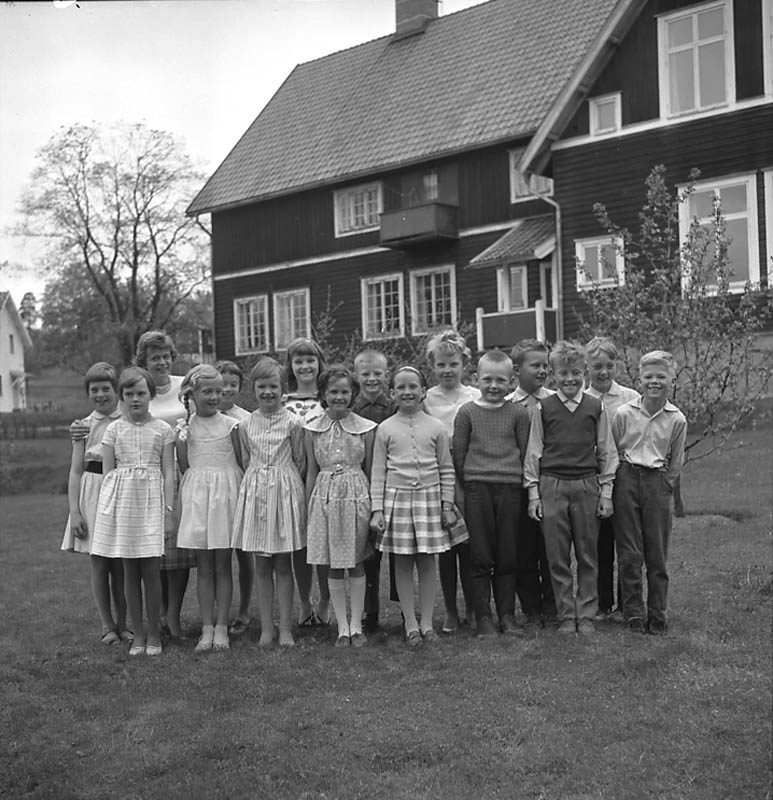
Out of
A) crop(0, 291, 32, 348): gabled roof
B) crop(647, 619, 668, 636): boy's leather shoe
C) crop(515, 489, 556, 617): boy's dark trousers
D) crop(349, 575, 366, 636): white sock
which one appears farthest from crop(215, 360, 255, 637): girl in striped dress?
crop(0, 291, 32, 348): gabled roof

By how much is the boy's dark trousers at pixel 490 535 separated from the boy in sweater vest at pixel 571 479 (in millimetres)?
130

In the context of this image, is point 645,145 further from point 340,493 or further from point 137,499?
point 137,499

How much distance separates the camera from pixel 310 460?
6348 mm

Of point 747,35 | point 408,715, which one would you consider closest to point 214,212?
point 747,35

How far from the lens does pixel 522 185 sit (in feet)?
71.5

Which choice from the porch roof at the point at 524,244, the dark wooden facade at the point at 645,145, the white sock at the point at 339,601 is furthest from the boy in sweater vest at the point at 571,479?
the porch roof at the point at 524,244

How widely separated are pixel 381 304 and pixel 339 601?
18723mm

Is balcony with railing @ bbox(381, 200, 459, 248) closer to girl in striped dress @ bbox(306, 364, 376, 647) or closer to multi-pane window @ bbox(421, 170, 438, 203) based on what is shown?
multi-pane window @ bbox(421, 170, 438, 203)

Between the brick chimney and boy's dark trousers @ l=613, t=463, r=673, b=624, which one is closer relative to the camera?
boy's dark trousers @ l=613, t=463, r=673, b=624

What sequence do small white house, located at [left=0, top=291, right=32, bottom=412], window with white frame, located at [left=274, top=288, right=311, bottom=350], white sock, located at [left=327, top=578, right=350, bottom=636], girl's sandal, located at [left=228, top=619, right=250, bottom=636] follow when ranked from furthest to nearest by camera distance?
small white house, located at [left=0, top=291, right=32, bottom=412]
window with white frame, located at [left=274, top=288, right=311, bottom=350]
girl's sandal, located at [left=228, top=619, right=250, bottom=636]
white sock, located at [left=327, top=578, right=350, bottom=636]

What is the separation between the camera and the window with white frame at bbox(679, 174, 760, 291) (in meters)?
16.3

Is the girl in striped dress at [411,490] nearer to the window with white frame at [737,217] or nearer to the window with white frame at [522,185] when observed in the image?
the window with white frame at [737,217]

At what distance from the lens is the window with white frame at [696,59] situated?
55.0 ft

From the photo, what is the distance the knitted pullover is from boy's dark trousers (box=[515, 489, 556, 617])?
0.42 metres
